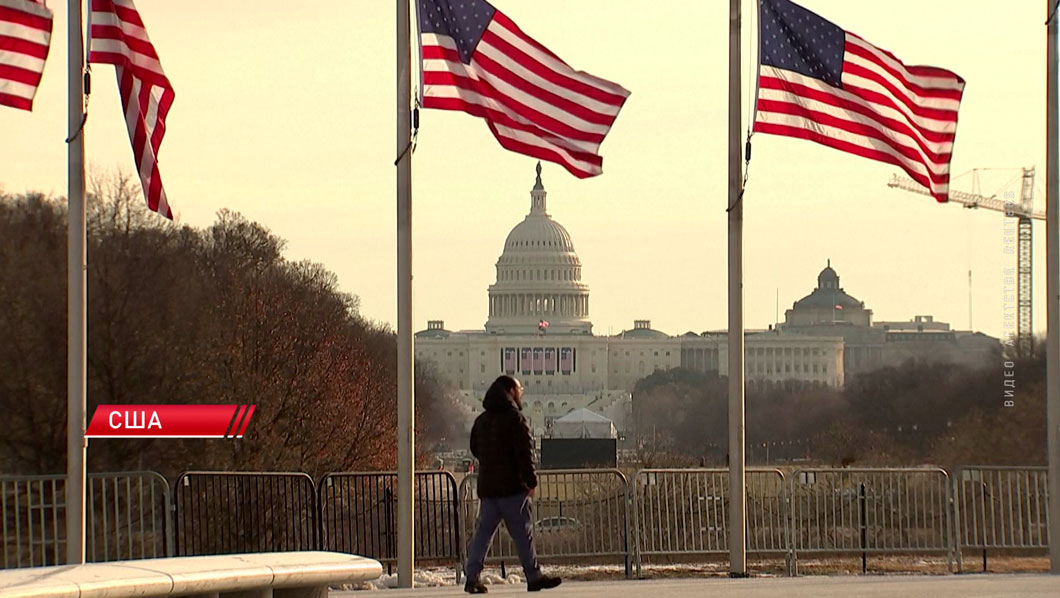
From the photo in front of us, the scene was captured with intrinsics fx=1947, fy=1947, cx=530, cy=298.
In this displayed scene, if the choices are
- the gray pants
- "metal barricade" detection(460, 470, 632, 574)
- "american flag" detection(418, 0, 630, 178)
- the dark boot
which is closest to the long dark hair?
the gray pants

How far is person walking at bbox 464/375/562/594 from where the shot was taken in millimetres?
12992

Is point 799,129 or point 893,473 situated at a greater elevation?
point 799,129

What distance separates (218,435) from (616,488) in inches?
930

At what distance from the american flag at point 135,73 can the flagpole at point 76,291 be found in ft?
0.50

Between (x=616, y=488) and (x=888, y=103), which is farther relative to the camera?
(x=616, y=488)

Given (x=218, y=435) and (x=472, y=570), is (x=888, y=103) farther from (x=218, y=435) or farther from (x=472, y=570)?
(x=218, y=435)

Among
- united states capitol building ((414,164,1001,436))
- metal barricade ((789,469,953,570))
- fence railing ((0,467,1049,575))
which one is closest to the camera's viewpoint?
fence railing ((0,467,1049,575))

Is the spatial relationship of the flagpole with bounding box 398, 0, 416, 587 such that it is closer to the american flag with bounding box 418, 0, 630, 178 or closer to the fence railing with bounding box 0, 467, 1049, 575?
the american flag with bounding box 418, 0, 630, 178

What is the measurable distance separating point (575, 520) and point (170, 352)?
996 inches

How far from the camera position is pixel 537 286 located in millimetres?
188125

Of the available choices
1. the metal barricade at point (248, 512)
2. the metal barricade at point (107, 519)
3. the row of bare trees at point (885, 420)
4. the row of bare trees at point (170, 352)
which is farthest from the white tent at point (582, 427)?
the metal barricade at point (107, 519)

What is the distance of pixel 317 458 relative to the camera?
154 feet

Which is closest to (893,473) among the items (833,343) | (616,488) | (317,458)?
(616,488)

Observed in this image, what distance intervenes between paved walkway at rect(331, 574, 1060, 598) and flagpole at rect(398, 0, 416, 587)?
0.48 m
